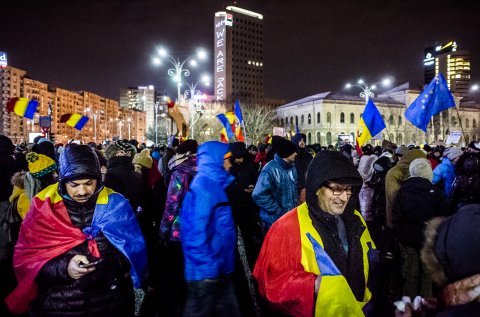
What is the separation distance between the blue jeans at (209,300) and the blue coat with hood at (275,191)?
1926mm

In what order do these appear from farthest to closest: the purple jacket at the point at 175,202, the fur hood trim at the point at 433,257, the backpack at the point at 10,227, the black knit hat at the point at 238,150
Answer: the black knit hat at the point at 238,150
the backpack at the point at 10,227
the purple jacket at the point at 175,202
the fur hood trim at the point at 433,257

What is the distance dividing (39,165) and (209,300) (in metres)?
3.34

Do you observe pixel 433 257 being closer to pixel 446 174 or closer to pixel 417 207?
pixel 417 207

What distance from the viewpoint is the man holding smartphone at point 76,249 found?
2.75 m

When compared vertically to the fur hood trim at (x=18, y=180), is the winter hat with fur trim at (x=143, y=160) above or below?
above

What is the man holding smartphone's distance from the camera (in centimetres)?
275

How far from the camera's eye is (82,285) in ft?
9.22

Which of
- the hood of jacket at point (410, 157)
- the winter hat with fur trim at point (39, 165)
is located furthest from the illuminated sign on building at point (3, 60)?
the hood of jacket at point (410, 157)

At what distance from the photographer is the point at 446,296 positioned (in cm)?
162

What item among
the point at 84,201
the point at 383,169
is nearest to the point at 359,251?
the point at 84,201

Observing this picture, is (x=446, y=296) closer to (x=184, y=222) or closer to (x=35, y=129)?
(x=184, y=222)

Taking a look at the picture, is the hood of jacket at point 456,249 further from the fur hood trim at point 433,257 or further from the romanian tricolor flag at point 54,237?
the romanian tricolor flag at point 54,237

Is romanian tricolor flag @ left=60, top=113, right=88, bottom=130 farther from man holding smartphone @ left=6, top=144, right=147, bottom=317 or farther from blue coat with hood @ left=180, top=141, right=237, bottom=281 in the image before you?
man holding smartphone @ left=6, top=144, right=147, bottom=317

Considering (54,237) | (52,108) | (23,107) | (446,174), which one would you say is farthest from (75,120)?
(52,108)
